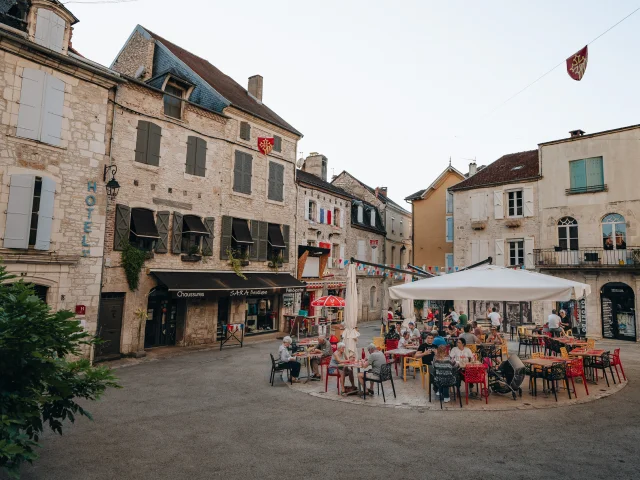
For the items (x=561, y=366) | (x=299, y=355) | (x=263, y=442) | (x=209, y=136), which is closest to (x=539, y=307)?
(x=561, y=366)

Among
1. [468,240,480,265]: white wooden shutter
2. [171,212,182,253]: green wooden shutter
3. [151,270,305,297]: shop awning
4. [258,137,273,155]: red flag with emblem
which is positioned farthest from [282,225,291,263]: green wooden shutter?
[468,240,480,265]: white wooden shutter

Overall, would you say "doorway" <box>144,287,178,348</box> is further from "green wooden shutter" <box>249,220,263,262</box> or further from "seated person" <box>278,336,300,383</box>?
"seated person" <box>278,336,300,383</box>

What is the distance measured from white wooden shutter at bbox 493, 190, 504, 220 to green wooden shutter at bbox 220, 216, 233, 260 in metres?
15.3

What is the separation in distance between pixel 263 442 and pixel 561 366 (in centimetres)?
640

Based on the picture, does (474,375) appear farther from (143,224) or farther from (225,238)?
(225,238)

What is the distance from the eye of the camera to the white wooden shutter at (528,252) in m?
Answer: 22.5

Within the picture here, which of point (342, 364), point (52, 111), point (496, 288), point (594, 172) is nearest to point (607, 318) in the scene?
point (594, 172)

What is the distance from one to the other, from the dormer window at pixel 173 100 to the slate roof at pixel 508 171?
16.7 metres

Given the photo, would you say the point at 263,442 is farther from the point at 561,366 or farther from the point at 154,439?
the point at 561,366

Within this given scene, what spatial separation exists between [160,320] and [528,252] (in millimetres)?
18712

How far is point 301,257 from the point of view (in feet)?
70.4

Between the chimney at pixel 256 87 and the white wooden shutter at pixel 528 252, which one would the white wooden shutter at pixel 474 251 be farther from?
the chimney at pixel 256 87

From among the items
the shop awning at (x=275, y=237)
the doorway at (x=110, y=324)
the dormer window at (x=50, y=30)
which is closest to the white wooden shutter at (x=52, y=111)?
the dormer window at (x=50, y=30)

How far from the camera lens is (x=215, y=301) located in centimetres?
1714
